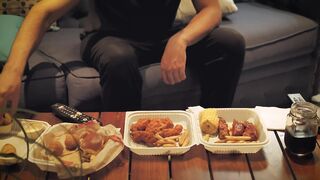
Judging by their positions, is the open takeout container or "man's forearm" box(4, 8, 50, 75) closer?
the open takeout container

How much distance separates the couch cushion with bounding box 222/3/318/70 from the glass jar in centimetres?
94

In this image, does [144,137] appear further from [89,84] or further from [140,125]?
[89,84]

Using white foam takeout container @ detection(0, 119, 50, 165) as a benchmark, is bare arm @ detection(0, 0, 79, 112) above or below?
above

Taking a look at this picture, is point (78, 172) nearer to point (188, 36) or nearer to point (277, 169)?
point (277, 169)

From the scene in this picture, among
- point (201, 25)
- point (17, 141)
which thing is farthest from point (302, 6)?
point (17, 141)

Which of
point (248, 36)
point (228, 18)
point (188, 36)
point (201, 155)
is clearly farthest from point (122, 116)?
point (228, 18)

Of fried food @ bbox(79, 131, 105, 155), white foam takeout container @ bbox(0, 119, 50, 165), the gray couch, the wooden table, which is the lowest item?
the gray couch

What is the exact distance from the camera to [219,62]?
1.96 metres

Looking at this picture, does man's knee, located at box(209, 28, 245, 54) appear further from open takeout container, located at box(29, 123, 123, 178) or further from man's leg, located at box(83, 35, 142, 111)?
open takeout container, located at box(29, 123, 123, 178)

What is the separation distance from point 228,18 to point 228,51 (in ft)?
1.80

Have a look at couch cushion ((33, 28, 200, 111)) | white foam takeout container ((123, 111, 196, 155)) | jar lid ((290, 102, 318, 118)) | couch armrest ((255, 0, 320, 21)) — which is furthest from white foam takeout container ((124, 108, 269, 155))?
couch armrest ((255, 0, 320, 21))

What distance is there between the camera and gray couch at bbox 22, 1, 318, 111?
1889 millimetres

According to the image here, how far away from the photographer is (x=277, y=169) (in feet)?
3.98

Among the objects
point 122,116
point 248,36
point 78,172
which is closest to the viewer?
point 78,172
